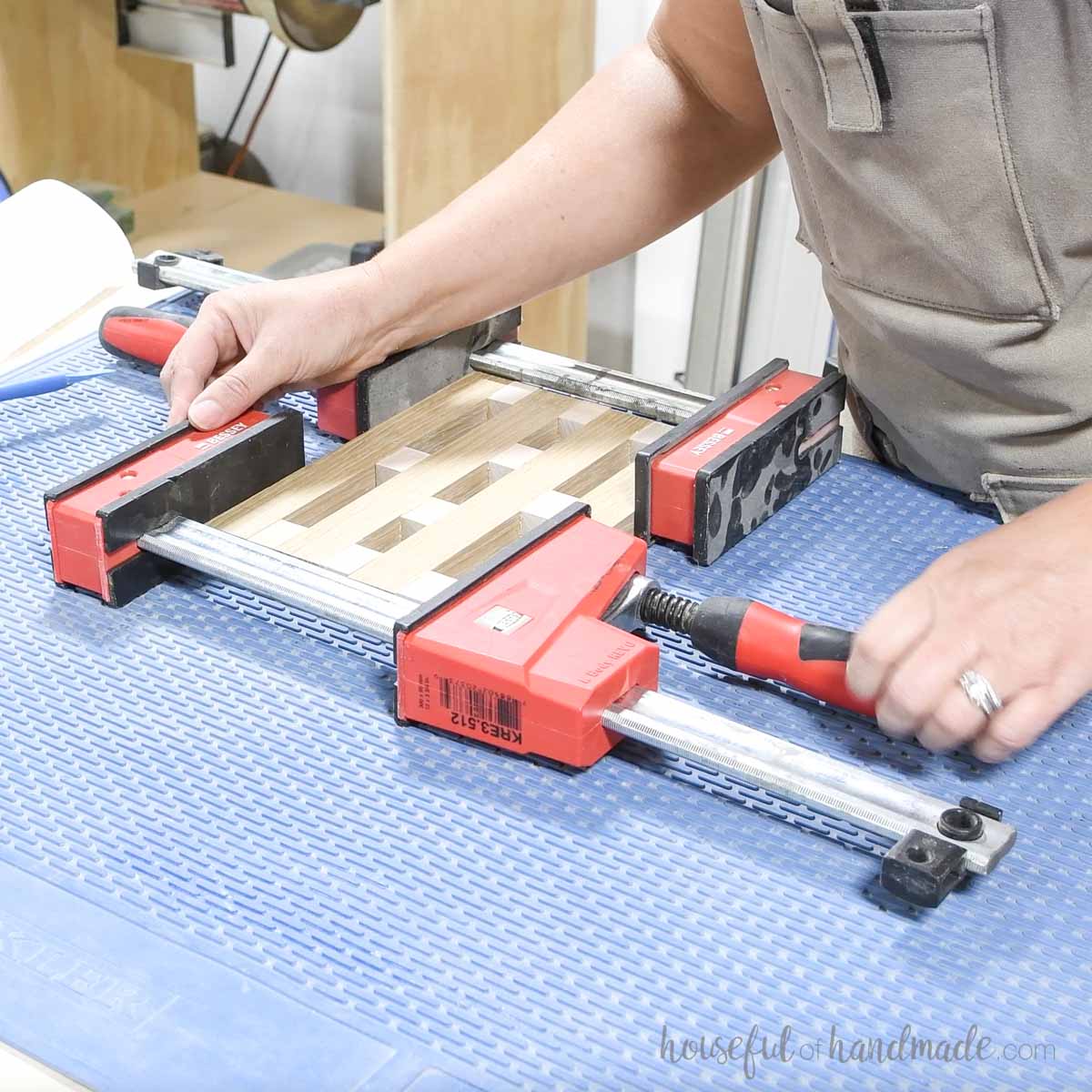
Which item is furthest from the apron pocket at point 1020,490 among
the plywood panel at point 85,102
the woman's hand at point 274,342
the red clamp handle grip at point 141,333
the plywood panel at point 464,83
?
the plywood panel at point 85,102

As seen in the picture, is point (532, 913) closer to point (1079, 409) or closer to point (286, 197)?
point (1079, 409)

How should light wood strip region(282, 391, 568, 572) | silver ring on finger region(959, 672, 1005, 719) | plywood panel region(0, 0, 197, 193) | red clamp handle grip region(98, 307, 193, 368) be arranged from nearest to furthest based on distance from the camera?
1. silver ring on finger region(959, 672, 1005, 719)
2. light wood strip region(282, 391, 568, 572)
3. red clamp handle grip region(98, 307, 193, 368)
4. plywood panel region(0, 0, 197, 193)

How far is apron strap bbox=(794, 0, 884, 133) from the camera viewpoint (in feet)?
2.74

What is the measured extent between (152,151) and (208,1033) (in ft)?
6.82

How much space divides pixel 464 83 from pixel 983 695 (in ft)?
5.12

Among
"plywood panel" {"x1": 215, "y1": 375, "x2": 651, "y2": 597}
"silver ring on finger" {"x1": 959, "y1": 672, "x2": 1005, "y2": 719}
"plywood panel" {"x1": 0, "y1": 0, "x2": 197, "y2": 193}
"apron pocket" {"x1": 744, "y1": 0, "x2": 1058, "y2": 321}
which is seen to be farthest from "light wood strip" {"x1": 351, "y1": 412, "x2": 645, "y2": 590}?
"plywood panel" {"x1": 0, "y1": 0, "x2": 197, "y2": 193}

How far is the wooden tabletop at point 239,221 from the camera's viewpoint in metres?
2.25

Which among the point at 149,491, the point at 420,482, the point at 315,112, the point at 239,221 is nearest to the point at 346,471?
the point at 420,482

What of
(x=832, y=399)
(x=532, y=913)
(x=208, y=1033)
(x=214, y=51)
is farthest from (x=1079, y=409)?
(x=214, y=51)

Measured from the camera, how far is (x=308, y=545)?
92 cm

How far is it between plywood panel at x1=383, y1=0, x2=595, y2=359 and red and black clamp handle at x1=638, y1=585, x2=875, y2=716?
1.33 m

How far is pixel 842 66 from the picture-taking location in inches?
33.4

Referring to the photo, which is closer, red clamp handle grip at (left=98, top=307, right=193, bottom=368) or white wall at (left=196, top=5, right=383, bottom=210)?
red clamp handle grip at (left=98, top=307, right=193, bottom=368)

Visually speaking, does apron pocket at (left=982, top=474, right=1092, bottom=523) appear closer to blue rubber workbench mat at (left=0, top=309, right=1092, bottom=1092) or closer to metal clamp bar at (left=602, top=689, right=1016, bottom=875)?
blue rubber workbench mat at (left=0, top=309, right=1092, bottom=1092)
